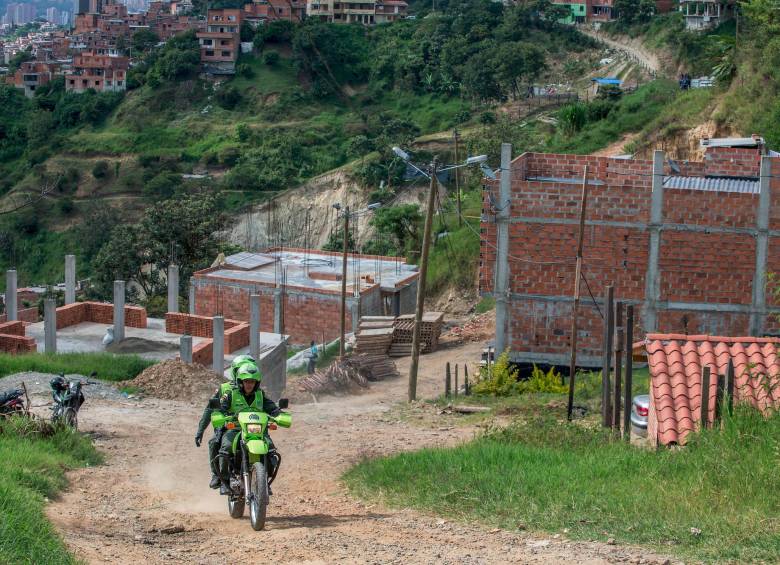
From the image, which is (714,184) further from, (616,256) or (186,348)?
(186,348)

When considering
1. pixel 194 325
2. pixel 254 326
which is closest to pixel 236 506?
pixel 254 326

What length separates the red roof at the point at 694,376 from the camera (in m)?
9.94

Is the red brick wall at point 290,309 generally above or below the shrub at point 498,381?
below

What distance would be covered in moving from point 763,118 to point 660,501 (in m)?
25.4

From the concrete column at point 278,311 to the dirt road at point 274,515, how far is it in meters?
16.0

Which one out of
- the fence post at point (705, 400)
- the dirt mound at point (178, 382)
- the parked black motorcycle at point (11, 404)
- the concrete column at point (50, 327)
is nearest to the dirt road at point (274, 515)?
the parked black motorcycle at point (11, 404)

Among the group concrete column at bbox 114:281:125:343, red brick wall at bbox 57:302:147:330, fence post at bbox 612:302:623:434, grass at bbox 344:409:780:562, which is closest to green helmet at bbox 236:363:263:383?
grass at bbox 344:409:780:562

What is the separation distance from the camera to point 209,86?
85250mm

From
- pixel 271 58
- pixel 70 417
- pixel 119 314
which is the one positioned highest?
pixel 271 58

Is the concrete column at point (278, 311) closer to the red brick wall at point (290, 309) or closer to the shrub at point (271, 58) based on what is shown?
the red brick wall at point (290, 309)

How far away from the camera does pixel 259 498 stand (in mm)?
7906

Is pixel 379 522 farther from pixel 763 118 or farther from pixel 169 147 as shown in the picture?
pixel 169 147

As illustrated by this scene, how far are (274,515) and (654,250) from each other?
1224 cm

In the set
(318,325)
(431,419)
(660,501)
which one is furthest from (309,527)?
(318,325)
